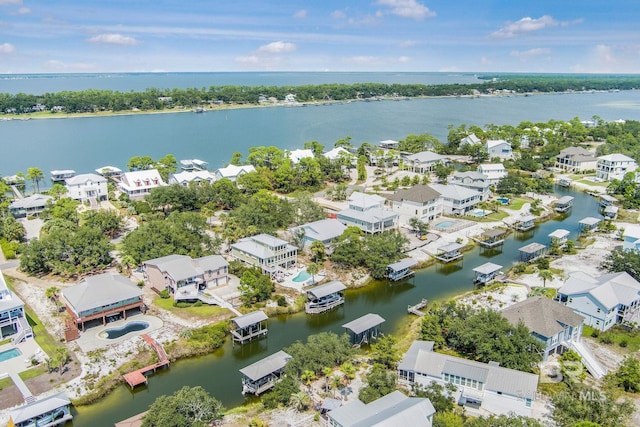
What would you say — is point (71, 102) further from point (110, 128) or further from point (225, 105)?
point (225, 105)

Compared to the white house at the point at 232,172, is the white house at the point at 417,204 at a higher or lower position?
lower

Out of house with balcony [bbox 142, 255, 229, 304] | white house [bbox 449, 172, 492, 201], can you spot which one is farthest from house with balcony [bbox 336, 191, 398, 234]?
house with balcony [bbox 142, 255, 229, 304]

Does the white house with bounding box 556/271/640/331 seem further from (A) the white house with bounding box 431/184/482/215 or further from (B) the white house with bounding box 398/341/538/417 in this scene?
(A) the white house with bounding box 431/184/482/215

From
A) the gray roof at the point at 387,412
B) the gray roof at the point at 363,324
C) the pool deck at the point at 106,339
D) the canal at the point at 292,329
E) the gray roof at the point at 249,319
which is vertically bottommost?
the canal at the point at 292,329

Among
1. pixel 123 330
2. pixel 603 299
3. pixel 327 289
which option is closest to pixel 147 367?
pixel 123 330

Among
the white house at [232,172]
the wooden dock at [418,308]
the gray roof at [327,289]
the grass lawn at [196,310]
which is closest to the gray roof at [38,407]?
the grass lawn at [196,310]

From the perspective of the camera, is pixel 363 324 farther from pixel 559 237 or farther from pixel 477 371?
pixel 559 237

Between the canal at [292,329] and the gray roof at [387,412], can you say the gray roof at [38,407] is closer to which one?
the canal at [292,329]
